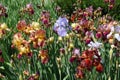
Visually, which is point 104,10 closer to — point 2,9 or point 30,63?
point 2,9

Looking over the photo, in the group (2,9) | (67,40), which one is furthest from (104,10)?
(67,40)

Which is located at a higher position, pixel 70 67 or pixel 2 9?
pixel 2 9

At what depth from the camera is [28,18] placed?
4355 millimetres

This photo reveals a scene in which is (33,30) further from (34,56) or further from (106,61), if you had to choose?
(106,61)

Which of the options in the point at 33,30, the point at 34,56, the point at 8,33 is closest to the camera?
the point at 33,30

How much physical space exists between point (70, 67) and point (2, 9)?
1.60 meters

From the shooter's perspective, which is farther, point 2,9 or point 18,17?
point 18,17

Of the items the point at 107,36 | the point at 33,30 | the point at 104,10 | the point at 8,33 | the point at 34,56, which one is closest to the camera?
the point at 107,36

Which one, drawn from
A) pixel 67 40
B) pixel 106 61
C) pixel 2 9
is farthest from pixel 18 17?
pixel 106 61

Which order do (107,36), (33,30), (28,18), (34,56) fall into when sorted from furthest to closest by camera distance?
(28,18) → (34,56) → (33,30) → (107,36)

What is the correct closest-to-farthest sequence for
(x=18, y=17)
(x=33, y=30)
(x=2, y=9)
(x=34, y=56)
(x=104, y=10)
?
(x=33, y=30)
(x=34, y=56)
(x=2, y=9)
(x=18, y=17)
(x=104, y=10)

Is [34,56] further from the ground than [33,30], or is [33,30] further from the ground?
[33,30]

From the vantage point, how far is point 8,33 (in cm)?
356

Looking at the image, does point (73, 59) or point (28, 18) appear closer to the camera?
point (73, 59)
